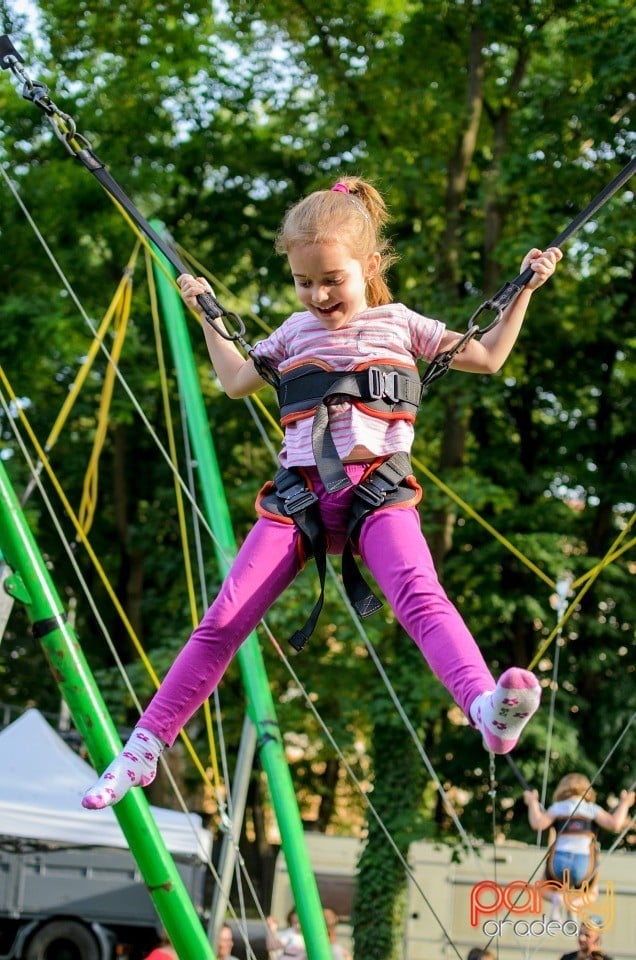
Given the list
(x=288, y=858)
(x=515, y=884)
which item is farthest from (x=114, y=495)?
(x=515, y=884)

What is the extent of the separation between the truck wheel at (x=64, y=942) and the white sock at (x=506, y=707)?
8832 mm

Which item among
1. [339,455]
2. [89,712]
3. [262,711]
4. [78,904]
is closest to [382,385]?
[339,455]

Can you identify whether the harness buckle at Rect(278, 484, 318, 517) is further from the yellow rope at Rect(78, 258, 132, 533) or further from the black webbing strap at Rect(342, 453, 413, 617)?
the yellow rope at Rect(78, 258, 132, 533)

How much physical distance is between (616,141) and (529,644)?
477 cm

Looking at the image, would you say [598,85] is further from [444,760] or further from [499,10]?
[444,760]

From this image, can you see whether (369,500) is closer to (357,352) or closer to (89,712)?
(357,352)

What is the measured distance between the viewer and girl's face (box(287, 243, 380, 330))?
2.40 m

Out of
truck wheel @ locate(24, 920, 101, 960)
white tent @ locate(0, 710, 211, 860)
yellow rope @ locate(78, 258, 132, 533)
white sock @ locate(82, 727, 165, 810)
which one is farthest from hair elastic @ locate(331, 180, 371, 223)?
truck wheel @ locate(24, 920, 101, 960)

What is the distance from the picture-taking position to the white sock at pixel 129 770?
7.97ft

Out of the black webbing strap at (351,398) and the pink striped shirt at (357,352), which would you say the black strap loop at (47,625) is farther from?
the black webbing strap at (351,398)

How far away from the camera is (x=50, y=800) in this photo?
24.0ft

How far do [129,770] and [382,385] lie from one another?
0.88 metres

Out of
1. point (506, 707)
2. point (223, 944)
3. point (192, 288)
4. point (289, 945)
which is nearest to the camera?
point (506, 707)

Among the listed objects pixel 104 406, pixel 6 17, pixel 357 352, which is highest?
pixel 6 17
